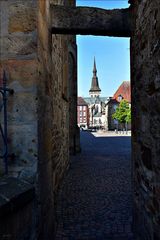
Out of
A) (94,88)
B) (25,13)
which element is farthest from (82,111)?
(25,13)

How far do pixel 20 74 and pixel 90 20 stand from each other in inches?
58.4

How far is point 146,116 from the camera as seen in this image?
2.73 metres

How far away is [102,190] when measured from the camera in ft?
18.9

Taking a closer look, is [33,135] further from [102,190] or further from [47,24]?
[102,190]

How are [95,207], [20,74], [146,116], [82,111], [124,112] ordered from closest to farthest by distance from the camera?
1. [20,74]
2. [146,116]
3. [95,207]
4. [124,112]
5. [82,111]

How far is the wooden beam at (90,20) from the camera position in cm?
339

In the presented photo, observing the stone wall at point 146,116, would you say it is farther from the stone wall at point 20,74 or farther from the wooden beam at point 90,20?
the stone wall at point 20,74

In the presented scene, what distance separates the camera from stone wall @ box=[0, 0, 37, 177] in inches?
99.4

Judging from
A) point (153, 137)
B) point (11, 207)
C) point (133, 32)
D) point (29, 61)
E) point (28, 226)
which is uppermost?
point (133, 32)

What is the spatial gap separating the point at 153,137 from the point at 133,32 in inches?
65.2

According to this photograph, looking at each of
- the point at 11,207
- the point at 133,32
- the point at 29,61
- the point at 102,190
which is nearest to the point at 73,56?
the point at 102,190

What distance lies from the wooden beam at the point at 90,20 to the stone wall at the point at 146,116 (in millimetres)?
205

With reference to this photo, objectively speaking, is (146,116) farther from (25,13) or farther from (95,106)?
(95,106)

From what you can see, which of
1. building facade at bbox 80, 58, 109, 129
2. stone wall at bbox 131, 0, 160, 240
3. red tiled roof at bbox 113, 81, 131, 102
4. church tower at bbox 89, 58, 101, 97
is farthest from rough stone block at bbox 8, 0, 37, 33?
church tower at bbox 89, 58, 101, 97
